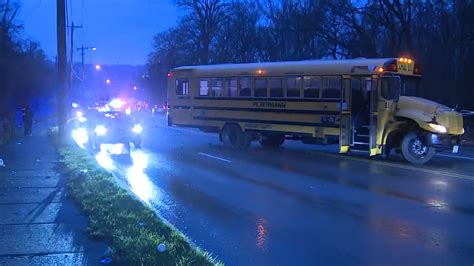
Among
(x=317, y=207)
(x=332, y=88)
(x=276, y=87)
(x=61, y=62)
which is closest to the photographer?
(x=317, y=207)

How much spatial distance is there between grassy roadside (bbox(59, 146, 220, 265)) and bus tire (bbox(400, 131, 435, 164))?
351 inches

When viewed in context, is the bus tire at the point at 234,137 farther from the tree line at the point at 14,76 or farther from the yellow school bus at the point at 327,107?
the tree line at the point at 14,76

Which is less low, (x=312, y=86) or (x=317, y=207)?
Result: (x=312, y=86)

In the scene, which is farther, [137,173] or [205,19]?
[205,19]

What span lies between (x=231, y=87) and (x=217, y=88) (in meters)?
0.78

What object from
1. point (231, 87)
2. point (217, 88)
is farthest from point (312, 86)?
point (217, 88)

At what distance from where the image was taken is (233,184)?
13.0 metres

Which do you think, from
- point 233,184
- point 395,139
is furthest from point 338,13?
point 233,184

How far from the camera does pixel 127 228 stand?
7477mm

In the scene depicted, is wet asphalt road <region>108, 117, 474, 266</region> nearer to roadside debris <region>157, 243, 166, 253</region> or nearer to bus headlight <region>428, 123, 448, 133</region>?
roadside debris <region>157, 243, 166, 253</region>

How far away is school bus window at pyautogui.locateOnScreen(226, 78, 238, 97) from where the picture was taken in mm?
21719

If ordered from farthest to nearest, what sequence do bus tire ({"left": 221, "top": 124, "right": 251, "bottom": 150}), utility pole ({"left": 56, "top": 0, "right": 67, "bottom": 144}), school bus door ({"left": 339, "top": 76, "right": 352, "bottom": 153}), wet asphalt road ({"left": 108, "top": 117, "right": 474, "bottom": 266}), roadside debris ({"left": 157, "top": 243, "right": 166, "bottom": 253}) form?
bus tire ({"left": 221, "top": 124, "right": 251, "bottom": 150}), utility pole ({"left": 56, "top": 0, "right": 67, "bottom": 144}), school bus door ({"left": 339, "top": 76, "right": 352, "bottom": 153}), wet asphalt road ({"left": 108, "top": 117, "right": 474, "bottom": 266}), roadside debris ({"left": 157, "top": 243, "right": 166, "bottom": 253})

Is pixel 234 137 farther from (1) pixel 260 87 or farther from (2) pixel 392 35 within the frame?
(2) pixel 392 35

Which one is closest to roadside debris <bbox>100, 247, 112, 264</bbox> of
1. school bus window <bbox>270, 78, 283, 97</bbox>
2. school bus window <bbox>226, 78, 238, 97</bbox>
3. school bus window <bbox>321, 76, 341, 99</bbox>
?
school bus window <bbox>321, 76, 341, 99</bbox>
